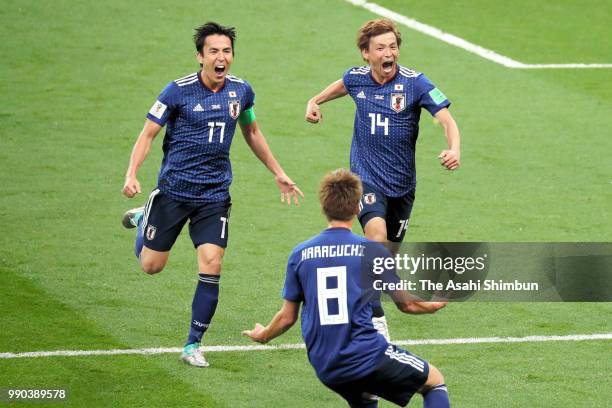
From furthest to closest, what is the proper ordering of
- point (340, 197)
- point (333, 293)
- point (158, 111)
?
point (158, 111)
point (340, 197)
point (333, 293)

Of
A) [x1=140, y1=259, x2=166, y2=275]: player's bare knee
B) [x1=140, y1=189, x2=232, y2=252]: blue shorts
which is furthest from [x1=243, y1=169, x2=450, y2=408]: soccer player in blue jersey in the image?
[x1=140, y1=259, x2=166, y2=275]: player's bare knee

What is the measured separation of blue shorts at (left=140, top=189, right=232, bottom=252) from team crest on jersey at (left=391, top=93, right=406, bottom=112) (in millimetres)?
1661

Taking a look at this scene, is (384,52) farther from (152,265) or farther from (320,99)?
(152,265)

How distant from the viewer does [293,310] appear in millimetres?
8391

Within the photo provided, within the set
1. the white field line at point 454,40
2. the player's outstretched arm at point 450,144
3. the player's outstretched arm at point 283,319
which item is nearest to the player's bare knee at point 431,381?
the player's outstretched arm at point 283,319

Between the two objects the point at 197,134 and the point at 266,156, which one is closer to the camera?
the point at 197,134

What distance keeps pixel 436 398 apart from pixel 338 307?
2.97 ft

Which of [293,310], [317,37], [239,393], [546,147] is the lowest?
[239,393]

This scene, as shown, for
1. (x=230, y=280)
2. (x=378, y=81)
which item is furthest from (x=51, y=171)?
(x=378, y=81)

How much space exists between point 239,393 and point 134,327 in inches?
76.0

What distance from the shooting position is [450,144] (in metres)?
11.0

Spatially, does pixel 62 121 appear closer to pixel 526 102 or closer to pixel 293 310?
pixel 526 102

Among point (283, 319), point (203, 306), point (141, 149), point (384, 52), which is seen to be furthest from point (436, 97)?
point (283, 319)

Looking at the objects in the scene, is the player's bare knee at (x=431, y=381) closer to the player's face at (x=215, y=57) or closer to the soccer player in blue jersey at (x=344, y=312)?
the soccer player in blue jersey at (x=344, y=312)
